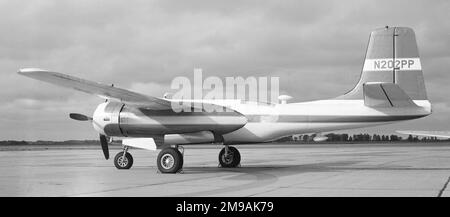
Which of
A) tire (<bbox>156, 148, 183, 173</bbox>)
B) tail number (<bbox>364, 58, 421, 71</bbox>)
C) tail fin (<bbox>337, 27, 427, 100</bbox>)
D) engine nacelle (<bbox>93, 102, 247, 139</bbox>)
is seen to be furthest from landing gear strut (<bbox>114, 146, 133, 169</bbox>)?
tail number (<bbox>364, 58, 421, 71</bbox>)

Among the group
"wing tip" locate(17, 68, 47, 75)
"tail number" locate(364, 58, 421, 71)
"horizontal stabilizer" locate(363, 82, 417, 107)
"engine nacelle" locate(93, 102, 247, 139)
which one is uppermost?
"tail number" locate(364, 58, 421, 71)

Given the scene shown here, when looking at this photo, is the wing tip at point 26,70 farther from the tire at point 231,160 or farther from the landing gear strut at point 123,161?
the tire at point 231,160

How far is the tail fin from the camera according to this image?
18.8 m

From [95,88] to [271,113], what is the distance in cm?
666

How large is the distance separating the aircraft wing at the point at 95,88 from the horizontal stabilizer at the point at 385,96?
7.24 metres

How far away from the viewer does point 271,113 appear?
19.6 meters

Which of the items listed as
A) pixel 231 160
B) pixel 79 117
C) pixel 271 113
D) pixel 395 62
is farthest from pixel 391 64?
pixel 79 117

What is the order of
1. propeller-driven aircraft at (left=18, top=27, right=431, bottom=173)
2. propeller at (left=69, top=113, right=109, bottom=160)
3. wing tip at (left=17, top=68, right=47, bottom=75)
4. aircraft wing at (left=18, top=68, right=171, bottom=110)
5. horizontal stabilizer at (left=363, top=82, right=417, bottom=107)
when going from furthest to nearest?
propeller at (left=69, top=113, right=109, bottom=160) → propeller-driven aircraft at (left=18, top=27, right=431, bottom=173) → horizontal stabilizer at (left=363, top=82, right=417, bottom=107) → aircraft wing at (left=18, top=68, right=171, bottom=110) → wing tip at (left=17, top=68, right=47, bottom=75)

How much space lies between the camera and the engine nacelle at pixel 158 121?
768 inches

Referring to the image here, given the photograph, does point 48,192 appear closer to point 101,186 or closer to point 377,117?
point 101,186

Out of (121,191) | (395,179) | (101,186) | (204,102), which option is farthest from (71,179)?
(395,179)

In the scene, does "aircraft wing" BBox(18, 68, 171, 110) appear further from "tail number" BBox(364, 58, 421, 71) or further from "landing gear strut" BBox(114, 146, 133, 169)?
"tail number" BBox(364, 58, 421, 71)

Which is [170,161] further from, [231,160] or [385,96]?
[385,96]
